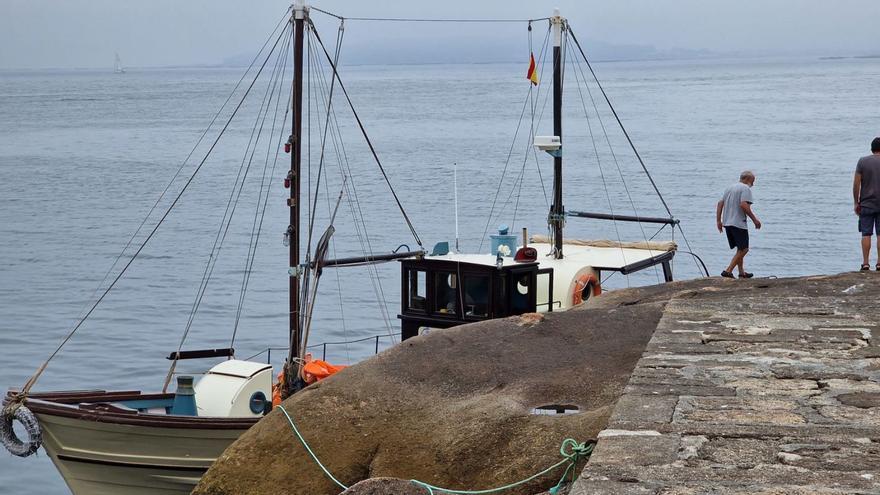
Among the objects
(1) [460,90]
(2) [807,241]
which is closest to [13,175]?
(2) [807,241]

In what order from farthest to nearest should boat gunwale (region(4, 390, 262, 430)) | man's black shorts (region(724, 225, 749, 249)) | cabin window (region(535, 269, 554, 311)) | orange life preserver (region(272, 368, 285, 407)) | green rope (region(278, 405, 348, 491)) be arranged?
cabin window (region(535, 269, 554, 311)) < orange life preserver (region(272, 368, 285, 407)) < man's black shorts (region(724, 225, 749, 249)) < boat gunwale (region(4, 390, 262, 430)) < green rope (region(278, 405, 348, 491))

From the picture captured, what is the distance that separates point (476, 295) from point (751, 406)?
10.7 meters

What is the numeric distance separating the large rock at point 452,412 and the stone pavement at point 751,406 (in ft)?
1.76

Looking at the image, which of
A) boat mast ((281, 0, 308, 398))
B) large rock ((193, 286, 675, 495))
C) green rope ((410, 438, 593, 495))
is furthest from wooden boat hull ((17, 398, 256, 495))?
green rope ((410, 438, 593, 495))

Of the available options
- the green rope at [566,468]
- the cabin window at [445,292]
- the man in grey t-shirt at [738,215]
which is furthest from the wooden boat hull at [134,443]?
the green rope at [566,468]

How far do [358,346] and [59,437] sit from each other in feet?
39.6

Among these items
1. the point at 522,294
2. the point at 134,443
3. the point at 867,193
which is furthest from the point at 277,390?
the point at 867,193

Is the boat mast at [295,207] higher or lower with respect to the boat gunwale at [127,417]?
higher

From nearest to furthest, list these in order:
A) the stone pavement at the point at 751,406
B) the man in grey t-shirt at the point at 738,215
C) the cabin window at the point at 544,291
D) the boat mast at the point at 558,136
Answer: the stone pavement at the point at 751,406 → the man in grey t-shirt at the point at 738,215 → the cabin window at the point at 544,291 → the boat mast at the point at 558,136

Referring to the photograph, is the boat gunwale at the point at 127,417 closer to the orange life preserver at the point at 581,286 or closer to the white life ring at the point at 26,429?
the white life ring at the point at 26,429

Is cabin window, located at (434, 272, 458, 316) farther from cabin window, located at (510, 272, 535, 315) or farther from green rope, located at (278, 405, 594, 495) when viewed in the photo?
green rope, located at (278, 405, 594, 495)

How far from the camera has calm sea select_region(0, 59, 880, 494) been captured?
29.0 m

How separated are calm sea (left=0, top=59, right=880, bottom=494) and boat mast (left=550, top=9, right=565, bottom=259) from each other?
624 centimetres

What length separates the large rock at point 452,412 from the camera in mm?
8141
